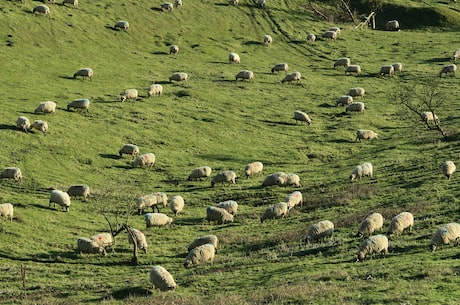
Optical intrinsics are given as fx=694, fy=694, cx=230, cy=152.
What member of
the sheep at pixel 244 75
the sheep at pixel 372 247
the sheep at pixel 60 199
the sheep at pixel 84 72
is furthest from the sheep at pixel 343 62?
the sheep at pixel 372 247

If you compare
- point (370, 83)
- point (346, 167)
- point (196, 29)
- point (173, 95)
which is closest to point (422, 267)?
point (346, 167)

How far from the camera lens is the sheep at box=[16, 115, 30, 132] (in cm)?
5025

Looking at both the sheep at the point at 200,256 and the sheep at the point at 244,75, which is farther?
the sheep at the point at 244,75

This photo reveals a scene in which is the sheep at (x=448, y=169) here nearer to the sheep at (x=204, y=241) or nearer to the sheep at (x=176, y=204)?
the sheep at (x=204, y=241)

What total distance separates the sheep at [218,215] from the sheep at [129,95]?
26.2 m

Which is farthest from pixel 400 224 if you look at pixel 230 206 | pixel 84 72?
pixel 84 72

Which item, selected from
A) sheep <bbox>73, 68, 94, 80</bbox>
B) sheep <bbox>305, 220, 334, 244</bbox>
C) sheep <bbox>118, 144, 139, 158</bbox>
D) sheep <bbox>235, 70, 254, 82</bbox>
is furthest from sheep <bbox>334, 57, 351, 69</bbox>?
sheep <bbox>305, 220, 334, 244</bbox>

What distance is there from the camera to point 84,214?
129ft

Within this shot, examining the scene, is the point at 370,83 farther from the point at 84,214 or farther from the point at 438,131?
the point at 84,214

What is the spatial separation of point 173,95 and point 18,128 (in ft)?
61.8

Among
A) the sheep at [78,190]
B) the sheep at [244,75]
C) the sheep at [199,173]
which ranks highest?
the sheep at [244,75]

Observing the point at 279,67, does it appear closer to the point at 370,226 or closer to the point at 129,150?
the point at 129,150

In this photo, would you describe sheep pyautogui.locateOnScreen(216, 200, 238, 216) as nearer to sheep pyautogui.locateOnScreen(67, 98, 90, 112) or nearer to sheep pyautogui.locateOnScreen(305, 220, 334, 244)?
sheep pyautogui.locateOnScreen(305, 220, 334, 244)

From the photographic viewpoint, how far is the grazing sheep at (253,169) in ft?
157
